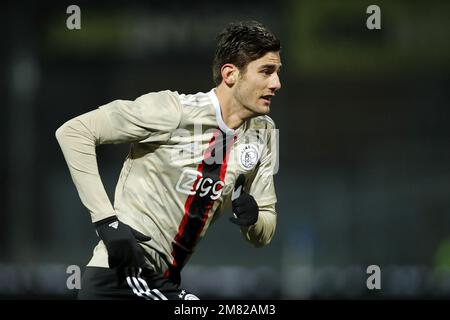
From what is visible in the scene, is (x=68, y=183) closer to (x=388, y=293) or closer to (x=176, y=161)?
(x=388, y=293)

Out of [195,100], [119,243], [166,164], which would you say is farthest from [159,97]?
[119,243]

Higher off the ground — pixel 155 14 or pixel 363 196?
pixel 155 14

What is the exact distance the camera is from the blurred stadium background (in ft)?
35.1

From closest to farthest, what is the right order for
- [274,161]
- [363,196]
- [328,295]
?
[274,161] → [328,295] → [363,196]

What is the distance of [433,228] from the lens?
10.8m

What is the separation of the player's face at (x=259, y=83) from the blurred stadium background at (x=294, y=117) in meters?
6.22

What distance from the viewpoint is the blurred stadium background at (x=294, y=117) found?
35.1 feet

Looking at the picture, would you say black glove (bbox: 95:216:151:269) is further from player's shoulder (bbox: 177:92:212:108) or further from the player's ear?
the player's ear

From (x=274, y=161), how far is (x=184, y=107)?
1.96 ft

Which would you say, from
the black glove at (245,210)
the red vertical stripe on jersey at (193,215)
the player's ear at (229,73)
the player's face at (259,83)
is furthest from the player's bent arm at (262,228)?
the player's ear at (229,73)

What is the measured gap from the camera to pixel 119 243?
4105 millimetres

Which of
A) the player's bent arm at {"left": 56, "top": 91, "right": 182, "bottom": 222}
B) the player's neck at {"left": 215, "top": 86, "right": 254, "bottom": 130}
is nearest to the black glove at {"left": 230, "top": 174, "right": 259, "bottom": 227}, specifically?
the player's neck at {"left": 215, "top": 86, "right": 254, "bottom": 130}

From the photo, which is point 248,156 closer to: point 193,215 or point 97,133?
point 193,215

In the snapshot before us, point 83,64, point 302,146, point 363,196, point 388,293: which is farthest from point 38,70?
point 388,293
